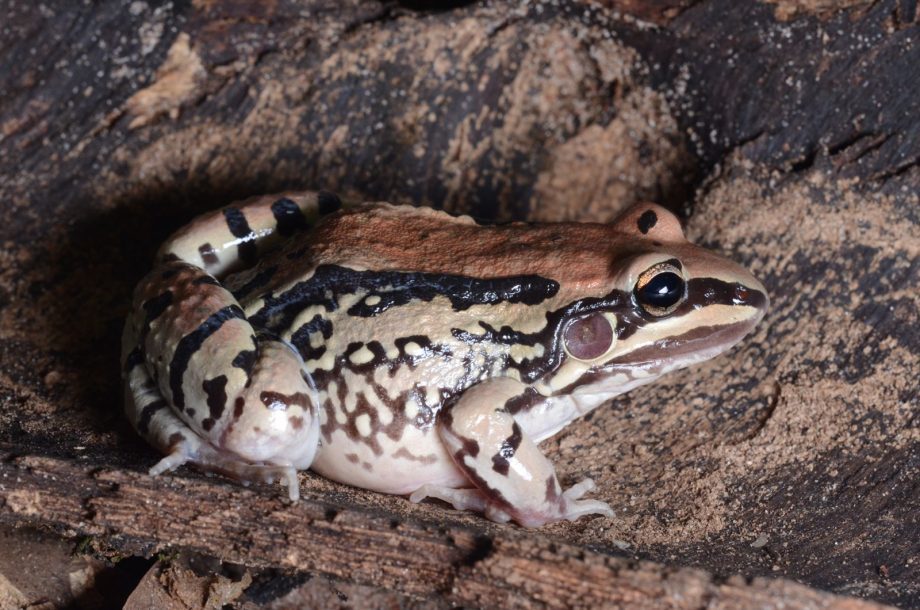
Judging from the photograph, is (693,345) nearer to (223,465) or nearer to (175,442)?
(223,465)

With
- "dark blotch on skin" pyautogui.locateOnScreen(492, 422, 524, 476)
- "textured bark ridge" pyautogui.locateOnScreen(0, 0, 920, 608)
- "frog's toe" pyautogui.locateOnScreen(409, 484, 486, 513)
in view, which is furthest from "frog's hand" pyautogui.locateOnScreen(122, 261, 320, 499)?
"dark blotch on skin" pyautogui.locateOnScreen(492, 422, 524, 476)

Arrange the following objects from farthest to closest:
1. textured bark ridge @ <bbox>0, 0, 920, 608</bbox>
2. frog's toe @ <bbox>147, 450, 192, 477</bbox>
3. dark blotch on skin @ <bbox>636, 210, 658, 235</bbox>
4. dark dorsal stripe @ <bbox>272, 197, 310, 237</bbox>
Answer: dark dorsal stripe @ <bbox>272, 197, 310, 237</bbox>
dark blotch on skin @ <bbox>636, 210, 658, 235</bbox>
frog's toe @ <bbox>147, 450, 192, 477</bbox>
textured bark ridge @ <bbox>0, 0, 920, 608</bbox>

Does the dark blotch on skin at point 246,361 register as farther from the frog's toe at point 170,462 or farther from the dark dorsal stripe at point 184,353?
the frog's toe at point 170,462

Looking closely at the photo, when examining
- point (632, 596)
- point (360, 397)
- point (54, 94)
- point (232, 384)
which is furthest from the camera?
point (54, 94)

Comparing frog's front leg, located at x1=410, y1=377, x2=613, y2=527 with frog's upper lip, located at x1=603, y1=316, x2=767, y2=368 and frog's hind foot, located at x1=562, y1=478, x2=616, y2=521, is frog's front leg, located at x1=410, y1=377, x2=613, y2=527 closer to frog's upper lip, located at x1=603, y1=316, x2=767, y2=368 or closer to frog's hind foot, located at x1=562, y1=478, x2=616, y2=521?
frog's hind foot, located at x1=562, y1=478, x2=616, y2=521

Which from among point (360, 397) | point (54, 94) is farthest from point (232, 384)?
point (54, 94)

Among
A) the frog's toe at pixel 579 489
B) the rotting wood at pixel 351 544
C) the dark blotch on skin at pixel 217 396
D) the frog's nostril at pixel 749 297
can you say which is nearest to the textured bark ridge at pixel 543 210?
the rotting wood at pixel 351 544

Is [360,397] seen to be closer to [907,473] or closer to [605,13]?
[907,473]
